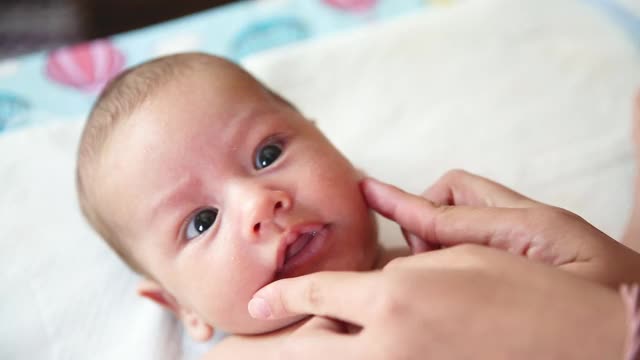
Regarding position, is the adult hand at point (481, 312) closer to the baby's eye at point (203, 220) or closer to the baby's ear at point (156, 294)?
the baby's eye at point (203, 220)

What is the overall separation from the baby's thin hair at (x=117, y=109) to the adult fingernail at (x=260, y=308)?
0.98 ft

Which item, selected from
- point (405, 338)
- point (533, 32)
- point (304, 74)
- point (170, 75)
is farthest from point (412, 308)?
point (533, 32)

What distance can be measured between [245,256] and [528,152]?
0.60 m

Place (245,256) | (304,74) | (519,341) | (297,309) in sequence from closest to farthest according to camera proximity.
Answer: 1. (519,341)
2. (297,309)
3. (245,256)
4. (304,74)

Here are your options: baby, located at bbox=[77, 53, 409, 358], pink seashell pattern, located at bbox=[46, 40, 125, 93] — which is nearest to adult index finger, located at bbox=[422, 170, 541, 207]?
baby, located at bbox=[77, 53, 409, 358]

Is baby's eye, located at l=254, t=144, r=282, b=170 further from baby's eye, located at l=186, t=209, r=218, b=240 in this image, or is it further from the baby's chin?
the baby's chin

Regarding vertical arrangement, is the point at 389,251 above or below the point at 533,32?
below

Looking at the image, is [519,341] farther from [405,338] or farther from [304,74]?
[304,74]

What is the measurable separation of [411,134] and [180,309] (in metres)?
0.51

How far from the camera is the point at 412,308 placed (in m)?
0.64

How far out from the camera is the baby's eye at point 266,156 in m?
0.97

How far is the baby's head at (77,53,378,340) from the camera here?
0.89m

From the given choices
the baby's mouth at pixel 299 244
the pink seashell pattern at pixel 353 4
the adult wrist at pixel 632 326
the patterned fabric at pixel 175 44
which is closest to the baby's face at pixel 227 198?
the baby's mouth at pixel 299 244

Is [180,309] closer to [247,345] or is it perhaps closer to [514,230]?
[247,345]
